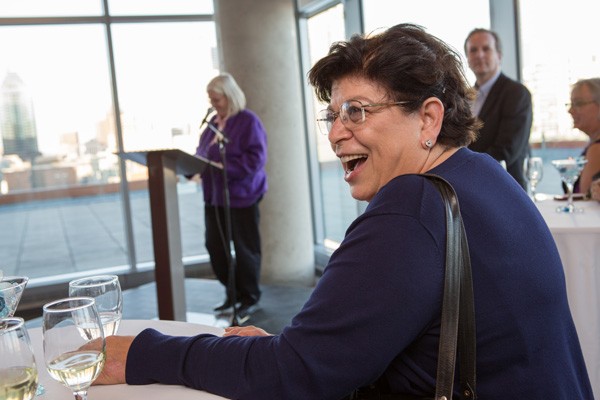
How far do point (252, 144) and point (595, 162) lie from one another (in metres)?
2.30

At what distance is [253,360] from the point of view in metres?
1.19

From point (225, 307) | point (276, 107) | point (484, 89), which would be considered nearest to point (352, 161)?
point (484, 89)

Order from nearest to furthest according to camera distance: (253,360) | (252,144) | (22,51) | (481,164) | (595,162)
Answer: (253,360), (481,164), (595,162), (252,144), (22,51)

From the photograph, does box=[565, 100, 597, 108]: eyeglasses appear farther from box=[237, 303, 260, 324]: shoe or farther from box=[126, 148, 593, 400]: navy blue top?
box=[237, 303, 260, 324]: shoe


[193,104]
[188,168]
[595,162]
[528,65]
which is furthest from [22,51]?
[595,162]

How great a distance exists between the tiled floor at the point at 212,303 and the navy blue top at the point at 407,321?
11.8 ft

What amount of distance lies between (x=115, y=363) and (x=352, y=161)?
0.66m

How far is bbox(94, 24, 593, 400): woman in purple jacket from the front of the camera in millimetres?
1109

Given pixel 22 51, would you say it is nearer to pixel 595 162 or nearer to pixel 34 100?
pixel 34 100

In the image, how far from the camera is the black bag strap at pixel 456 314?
3.61 ft

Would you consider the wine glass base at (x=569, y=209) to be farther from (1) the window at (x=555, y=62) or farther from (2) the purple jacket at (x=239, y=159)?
(2) the purple jacket at (x=239, y=159)

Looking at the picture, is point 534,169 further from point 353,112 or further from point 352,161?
point 353,112

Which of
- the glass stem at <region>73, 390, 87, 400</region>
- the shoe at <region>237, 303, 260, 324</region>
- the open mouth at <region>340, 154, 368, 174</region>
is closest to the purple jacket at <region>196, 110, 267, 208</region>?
the shoe at <region>237, 303, 260, 324</region>

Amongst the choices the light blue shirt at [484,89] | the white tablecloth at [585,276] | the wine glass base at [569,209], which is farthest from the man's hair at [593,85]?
the white tablecloth at [585,276]
